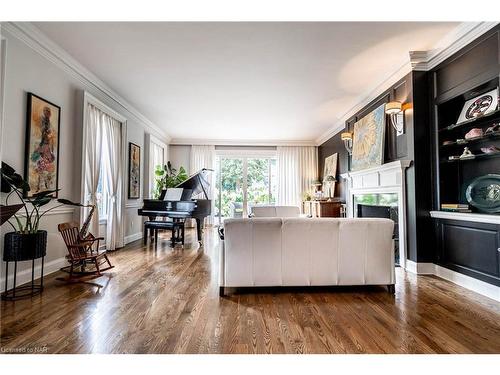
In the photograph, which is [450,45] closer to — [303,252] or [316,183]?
[303,252]

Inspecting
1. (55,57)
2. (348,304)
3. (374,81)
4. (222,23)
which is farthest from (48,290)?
(374,81)

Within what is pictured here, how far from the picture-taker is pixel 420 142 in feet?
11.3

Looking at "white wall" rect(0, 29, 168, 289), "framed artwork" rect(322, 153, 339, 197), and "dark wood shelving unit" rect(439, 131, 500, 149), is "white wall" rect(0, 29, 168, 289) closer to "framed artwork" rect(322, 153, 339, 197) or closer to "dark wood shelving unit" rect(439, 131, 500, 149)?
"dark wood shelving unit" rect(439, 131, 500, 149)

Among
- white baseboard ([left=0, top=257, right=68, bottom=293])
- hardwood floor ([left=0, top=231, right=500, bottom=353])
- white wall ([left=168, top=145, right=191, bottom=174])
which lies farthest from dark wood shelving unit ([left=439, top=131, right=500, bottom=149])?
white wall ([left=168, top=145, right=191, bottom=174])

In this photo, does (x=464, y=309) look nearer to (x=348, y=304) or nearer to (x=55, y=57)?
(x=348, y=304)

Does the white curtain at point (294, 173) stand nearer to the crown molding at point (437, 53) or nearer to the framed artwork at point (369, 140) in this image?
the framed artwork at point (369, 140)

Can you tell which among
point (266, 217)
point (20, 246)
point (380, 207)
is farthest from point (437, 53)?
point (20, 246)

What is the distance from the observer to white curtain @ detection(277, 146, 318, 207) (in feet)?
27.8

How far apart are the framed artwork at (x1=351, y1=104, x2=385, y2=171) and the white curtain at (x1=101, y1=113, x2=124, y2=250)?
4.45 metres

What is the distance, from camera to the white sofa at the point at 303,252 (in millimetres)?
2684

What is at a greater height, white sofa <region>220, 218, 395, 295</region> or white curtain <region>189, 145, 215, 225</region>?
white curtain <region>189, 145, 215, 225</region>

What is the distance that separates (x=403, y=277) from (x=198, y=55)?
372cm

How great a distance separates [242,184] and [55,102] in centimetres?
573

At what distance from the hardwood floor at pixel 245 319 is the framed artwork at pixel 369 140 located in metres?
2.02
